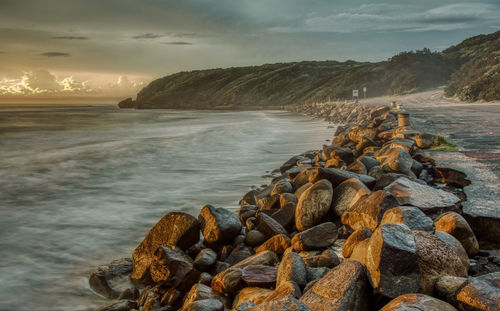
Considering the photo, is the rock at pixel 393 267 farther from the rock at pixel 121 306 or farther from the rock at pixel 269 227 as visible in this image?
the rock at pixel 121 306

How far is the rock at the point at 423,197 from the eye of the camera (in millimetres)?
3762

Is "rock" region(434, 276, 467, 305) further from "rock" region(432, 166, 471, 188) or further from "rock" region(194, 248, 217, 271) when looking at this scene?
"rock" region(432, 166, 471, 188)

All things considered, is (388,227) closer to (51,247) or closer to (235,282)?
(235,282)

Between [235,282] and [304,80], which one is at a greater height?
[304,80]

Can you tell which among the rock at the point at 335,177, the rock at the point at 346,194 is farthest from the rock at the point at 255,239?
the rock at the point at 335,177

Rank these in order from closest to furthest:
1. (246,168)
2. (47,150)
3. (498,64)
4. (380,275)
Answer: (380,275) < (246,168) < (47,150) < (498,64)

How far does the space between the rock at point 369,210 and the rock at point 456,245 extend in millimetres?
789

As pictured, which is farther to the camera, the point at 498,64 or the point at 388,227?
the point at 498,64

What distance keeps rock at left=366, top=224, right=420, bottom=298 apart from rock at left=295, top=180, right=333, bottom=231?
193 cm

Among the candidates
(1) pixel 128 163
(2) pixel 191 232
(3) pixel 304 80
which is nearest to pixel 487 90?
(1) pixel 128 163

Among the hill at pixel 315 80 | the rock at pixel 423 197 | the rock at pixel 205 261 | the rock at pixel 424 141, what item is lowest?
the rock at pixel 205 261

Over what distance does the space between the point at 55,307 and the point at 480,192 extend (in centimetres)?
494

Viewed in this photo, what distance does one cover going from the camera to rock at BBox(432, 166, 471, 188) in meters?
4.75

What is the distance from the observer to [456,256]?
2576 millimetres
